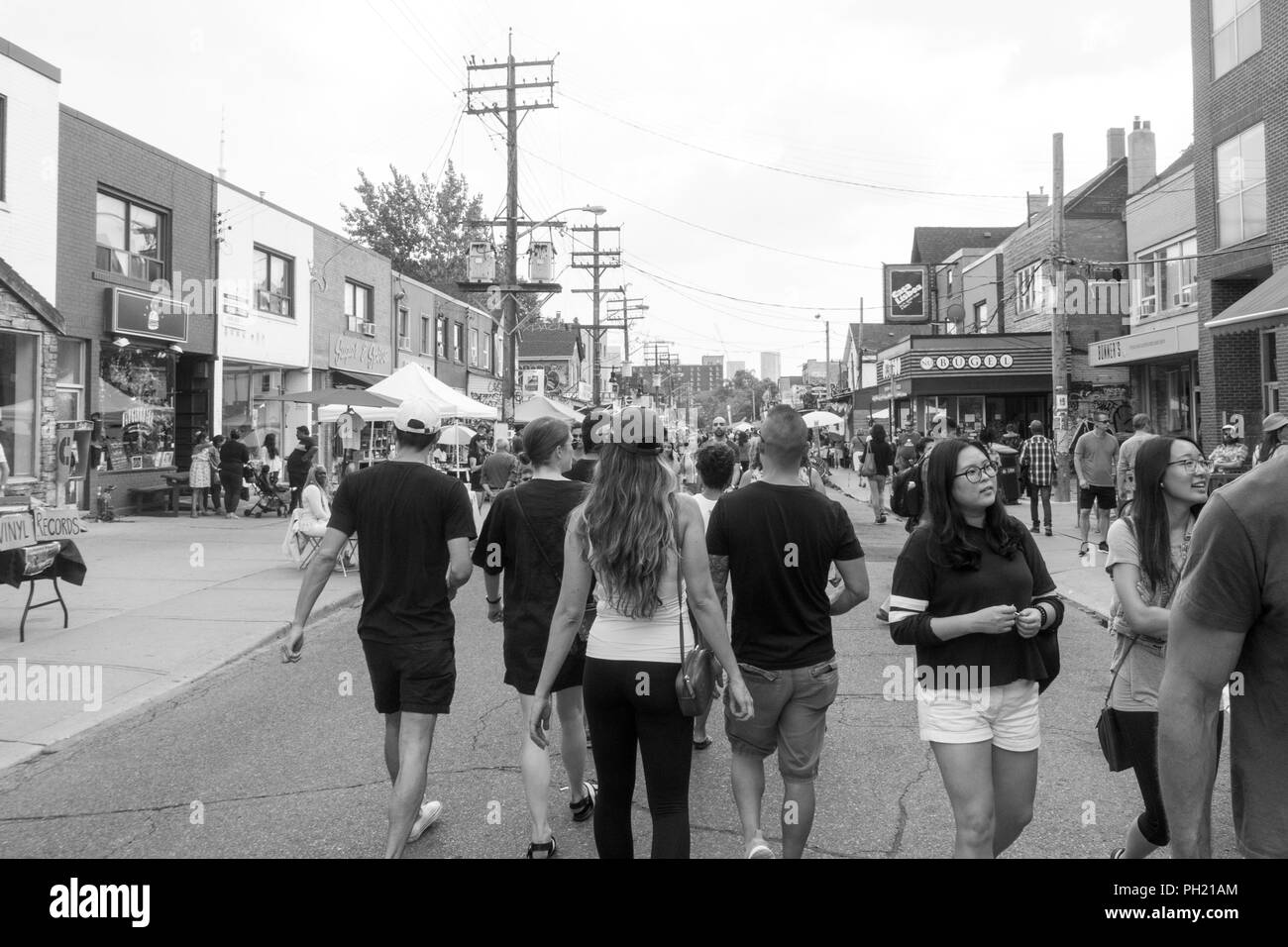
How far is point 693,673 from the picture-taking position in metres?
3.23

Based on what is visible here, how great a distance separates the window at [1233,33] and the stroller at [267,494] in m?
21.9

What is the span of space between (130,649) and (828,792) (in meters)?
6.21

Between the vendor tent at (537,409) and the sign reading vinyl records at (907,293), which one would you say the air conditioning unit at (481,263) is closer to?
the vendor tent at (537,409)

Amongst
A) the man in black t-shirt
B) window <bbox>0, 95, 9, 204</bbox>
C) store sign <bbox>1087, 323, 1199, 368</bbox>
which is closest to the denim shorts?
the man in black t-shirt

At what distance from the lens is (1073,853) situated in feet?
13.3

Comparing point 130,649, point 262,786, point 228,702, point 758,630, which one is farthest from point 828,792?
point 130,649

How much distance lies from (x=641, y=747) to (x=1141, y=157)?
37.0 metres

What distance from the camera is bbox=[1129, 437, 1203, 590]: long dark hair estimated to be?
367 cm

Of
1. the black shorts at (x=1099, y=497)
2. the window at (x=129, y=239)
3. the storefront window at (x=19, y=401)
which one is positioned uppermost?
the window at (x=129, y=239)

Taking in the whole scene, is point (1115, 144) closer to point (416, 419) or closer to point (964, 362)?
point (964, 362)

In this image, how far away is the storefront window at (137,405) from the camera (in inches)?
731

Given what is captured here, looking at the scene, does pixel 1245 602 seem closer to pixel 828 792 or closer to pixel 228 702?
pixel 828 792

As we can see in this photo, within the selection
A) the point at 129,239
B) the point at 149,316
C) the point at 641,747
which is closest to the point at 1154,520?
the point at 641,747

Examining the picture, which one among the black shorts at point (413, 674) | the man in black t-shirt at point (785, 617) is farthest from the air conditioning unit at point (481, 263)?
the man in black t-shirt at point (785, 617)
